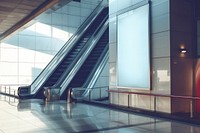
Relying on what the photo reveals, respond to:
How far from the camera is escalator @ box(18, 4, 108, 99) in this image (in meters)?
15.6

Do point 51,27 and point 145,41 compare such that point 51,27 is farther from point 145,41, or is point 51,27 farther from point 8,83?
point 145,41

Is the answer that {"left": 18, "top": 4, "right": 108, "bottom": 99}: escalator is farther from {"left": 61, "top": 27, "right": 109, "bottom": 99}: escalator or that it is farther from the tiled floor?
the tiled floor

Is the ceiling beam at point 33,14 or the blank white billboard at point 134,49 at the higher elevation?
the ceiling beam at point 33,14

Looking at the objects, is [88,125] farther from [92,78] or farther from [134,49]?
[92,78]

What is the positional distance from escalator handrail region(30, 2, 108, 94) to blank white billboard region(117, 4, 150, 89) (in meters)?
6.94

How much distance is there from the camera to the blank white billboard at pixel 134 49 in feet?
32.7

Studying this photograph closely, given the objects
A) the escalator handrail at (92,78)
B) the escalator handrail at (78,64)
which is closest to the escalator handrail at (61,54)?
the escalator handrail at (78,64)

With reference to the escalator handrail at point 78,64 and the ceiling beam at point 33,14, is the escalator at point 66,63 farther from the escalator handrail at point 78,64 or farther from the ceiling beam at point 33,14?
the ceiling beam at point 33,14

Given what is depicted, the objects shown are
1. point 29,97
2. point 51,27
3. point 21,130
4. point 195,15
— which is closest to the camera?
point 21,130

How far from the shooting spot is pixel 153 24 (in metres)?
9.73

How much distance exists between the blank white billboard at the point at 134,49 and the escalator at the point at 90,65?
3948 millimetres

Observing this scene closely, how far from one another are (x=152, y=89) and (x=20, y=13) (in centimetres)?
612

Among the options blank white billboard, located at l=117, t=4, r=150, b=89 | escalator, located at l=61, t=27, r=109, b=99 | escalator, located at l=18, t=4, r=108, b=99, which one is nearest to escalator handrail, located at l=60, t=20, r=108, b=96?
escalator, located at l=61, t=27, r=109, b=99

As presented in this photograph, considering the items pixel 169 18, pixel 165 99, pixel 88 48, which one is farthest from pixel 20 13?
pixel 88 48
